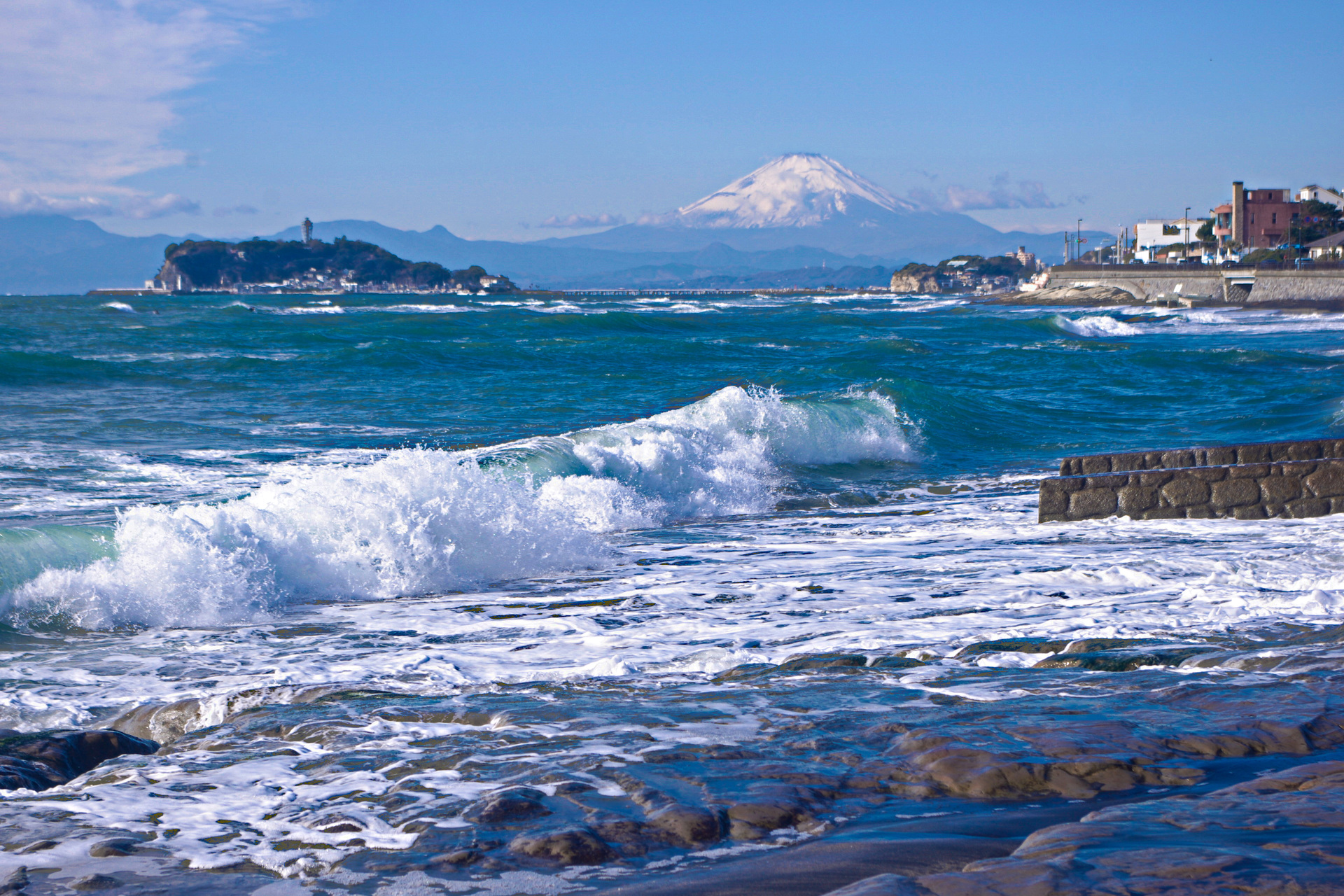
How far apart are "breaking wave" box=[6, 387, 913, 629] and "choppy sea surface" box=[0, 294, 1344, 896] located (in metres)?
0.03

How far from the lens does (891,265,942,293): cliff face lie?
161125mm

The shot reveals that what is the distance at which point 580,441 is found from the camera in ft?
38.7

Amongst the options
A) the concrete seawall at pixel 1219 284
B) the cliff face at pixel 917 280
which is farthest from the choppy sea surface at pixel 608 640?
the cliff face at pixel 917 280

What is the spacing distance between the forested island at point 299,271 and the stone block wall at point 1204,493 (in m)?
155

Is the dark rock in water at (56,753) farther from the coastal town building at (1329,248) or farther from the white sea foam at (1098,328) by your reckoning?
the coastal town building at (1329,248)

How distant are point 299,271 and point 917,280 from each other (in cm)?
10055

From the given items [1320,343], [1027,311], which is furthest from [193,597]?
[1027,311]

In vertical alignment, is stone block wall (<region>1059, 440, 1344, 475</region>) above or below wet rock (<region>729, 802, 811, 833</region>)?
above

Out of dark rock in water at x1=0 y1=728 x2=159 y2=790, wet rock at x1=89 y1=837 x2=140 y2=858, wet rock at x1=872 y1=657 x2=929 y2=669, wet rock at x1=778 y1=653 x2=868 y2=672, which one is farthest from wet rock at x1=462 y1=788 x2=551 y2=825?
wet rock at x1=872 y1=657 x2=929 y2=669

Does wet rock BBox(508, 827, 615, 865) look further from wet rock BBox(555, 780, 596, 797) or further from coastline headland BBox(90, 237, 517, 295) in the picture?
coastline headland BBox(90, 237, 517, 295)

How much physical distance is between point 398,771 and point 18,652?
356cm

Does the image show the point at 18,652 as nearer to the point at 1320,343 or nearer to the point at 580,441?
the point at 580,441

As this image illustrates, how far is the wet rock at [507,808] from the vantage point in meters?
2.94

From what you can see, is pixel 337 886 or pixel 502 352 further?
pixel 502 352
